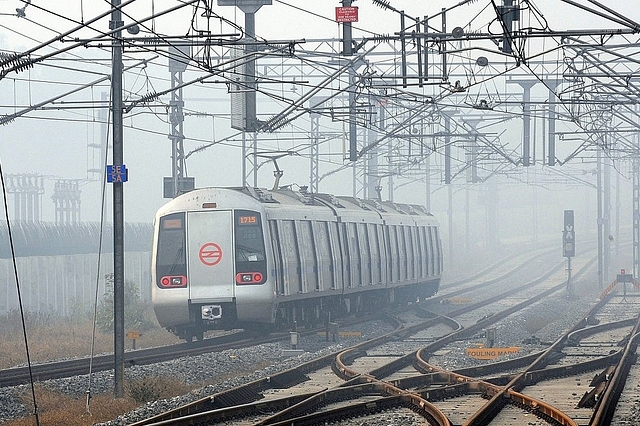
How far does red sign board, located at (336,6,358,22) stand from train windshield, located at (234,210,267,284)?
16.0ft

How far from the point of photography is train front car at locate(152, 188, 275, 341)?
22375 mm

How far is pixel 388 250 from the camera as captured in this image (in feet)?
105

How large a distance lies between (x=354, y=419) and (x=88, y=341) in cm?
1453

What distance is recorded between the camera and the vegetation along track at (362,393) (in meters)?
12.3

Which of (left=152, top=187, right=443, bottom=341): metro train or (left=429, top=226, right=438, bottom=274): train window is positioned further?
(left=429, top=226, right=438, bottom=274): train window

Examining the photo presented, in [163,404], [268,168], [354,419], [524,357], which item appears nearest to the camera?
[354,419]

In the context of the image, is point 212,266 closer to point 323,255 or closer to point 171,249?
point 171,249

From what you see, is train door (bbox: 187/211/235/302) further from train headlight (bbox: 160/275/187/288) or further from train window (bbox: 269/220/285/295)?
train window (bbox: 269/220/285/295)

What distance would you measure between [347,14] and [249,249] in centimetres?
547

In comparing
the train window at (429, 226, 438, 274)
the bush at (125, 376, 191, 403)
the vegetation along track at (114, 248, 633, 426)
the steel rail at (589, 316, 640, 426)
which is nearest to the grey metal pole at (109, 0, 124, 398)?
the bush at (125, 376, 191, 403)

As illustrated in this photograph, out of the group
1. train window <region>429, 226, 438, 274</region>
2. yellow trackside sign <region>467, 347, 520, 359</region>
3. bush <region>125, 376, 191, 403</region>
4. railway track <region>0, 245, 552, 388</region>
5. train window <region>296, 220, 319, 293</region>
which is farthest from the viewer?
train window <region>429, 226, 438, 274</region>

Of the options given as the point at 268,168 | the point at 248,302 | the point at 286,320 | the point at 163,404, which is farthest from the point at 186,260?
the point at 268,168

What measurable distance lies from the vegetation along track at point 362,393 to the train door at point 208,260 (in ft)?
11.5

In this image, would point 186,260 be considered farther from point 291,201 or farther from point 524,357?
point 524,357
